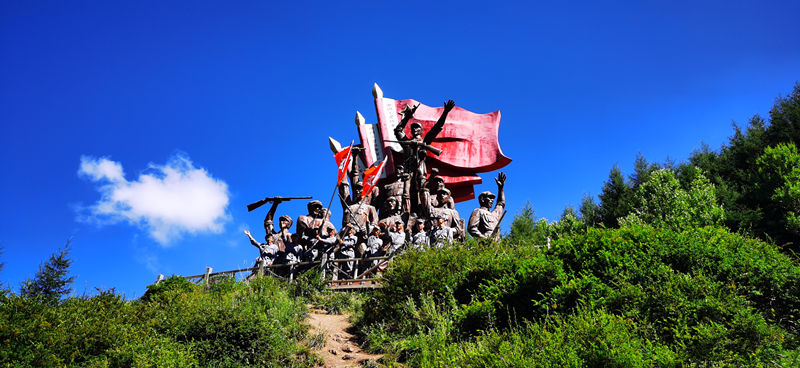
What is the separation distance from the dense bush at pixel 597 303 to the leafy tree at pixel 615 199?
20.1 metres

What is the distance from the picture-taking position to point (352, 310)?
36.1 feet

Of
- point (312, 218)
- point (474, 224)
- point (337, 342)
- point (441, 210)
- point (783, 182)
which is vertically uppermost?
point (312, 218)

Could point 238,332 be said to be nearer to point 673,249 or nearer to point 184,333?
point 184,333

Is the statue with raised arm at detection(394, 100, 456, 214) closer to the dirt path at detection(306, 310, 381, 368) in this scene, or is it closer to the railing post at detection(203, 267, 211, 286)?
the railing post at detection(203, 267, 211, 286)

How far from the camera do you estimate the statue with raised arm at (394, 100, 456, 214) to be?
61.2 ft

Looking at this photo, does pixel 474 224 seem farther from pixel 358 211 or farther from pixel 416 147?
pixel 416 147

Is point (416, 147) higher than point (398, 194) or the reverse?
higher

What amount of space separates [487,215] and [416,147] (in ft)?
14.1

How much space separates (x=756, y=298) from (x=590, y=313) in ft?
8.52

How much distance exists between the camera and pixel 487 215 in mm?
16266

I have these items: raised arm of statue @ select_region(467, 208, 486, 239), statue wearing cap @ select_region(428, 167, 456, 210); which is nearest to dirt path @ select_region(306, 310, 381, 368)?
raised arm of statue @ select_region(467, 208, 486, 239)

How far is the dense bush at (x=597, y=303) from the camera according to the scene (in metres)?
6.09

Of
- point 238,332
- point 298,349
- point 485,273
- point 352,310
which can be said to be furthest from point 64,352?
point 485,273

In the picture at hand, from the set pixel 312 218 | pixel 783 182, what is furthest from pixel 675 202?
pixel 312 218
